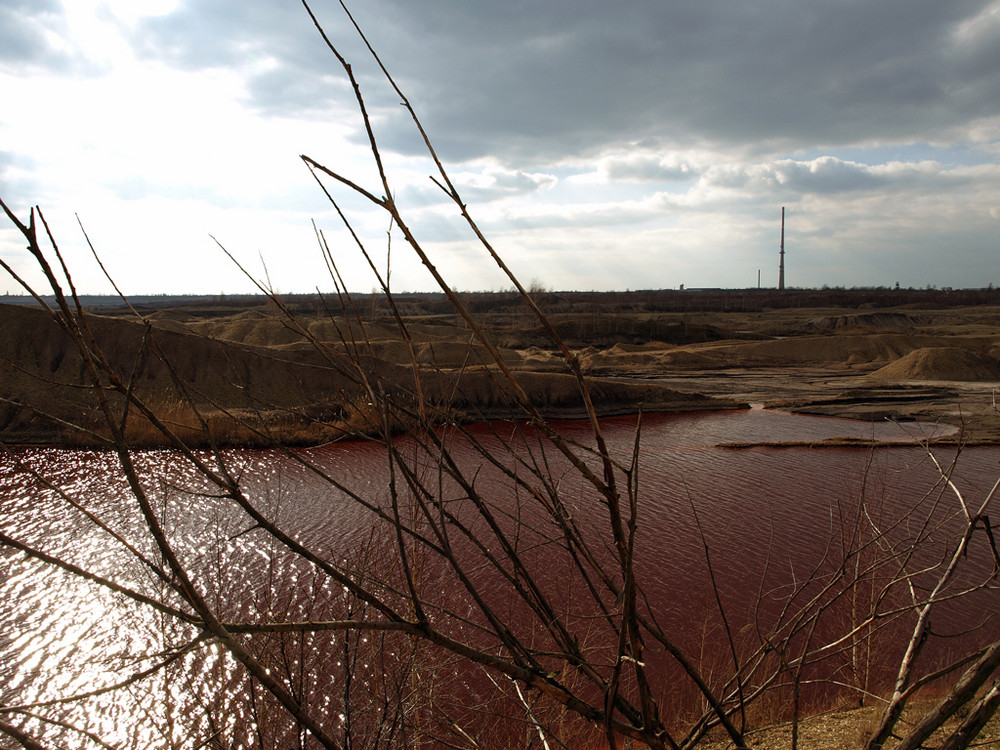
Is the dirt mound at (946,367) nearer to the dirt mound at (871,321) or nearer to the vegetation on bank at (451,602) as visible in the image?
the vegetation on bank at (451,602)

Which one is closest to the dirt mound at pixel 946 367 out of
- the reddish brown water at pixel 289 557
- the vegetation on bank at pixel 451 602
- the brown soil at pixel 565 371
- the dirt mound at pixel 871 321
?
the brown soil at pixel 565 371

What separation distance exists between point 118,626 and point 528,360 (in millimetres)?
26286

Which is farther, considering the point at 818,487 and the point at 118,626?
the point at 818,487

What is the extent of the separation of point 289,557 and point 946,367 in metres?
29.0

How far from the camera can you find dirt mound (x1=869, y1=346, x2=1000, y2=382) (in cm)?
2716

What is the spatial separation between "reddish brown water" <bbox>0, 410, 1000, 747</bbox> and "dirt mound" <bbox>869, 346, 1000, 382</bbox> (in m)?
14.0

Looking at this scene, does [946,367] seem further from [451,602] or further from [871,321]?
[451,602]

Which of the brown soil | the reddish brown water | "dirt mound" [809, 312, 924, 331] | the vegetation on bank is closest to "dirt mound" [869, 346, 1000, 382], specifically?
the brown soil

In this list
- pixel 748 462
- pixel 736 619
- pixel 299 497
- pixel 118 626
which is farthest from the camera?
pixel 748 462

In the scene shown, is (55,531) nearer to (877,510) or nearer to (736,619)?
(736,619)

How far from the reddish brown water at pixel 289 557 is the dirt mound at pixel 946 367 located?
13983 mm

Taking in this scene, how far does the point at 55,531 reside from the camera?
28.3ft

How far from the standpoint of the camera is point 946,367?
89.9 feet

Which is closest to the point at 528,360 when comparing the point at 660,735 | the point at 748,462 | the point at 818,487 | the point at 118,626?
the point at 748,462
